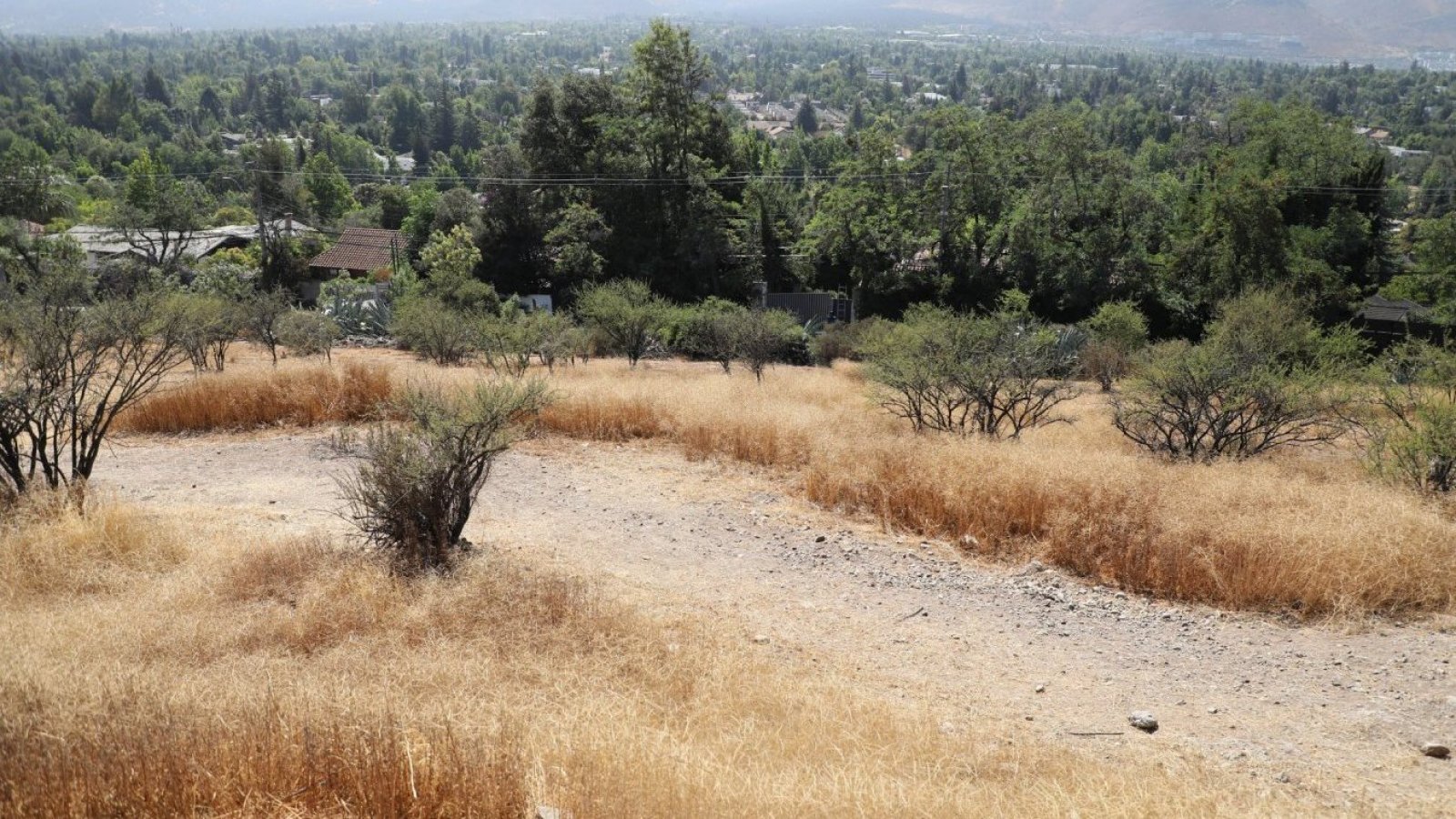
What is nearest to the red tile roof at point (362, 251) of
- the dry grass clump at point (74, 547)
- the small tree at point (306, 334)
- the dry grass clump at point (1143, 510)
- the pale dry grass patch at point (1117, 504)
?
the small tree at point (306, 334)

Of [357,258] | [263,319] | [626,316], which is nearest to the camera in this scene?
[263,319]

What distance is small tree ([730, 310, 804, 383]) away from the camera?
23.6 m

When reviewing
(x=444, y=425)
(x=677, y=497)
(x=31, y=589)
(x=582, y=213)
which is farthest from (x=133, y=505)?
(x=582, y=213)

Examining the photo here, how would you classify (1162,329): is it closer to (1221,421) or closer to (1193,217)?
(1193,217)

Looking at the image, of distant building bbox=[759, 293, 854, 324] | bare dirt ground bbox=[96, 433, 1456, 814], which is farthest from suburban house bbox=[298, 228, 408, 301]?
bare dirt ground bbox=[96, 433, 1456, 814]

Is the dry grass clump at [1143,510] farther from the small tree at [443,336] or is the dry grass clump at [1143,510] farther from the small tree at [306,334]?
the small tree at [306,334]

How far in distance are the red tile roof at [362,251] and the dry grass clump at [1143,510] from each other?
4146 cm

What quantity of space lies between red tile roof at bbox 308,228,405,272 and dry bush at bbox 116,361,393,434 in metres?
35.1

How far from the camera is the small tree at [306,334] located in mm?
21594

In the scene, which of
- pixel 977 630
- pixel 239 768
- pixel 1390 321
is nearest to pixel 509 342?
pixel 977 630

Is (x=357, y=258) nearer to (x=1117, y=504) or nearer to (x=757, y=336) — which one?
(x=757, y=336)

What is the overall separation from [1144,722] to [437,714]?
4.18 m

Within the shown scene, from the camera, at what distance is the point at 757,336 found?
2366 cm

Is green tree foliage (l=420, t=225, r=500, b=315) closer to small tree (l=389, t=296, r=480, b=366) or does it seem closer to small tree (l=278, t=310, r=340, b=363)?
small tree (l=389, t=296, r=480, b=366)
